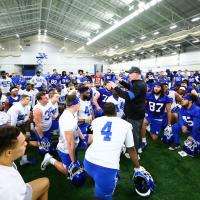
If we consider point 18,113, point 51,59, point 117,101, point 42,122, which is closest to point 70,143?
point 42,122

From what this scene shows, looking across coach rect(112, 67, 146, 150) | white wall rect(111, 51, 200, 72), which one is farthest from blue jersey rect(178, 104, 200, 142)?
white wall rect(111, 51, 200, 72)

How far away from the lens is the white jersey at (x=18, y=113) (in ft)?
16.6

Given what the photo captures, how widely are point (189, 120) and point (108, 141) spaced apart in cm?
355

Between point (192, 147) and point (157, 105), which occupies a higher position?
point (157, 105)

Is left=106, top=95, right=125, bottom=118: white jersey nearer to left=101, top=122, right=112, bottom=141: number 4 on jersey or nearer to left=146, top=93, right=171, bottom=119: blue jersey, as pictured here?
left=146, top=93, right=171, bottom=119: blue jersey

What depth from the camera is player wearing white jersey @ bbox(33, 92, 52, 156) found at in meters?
4.86

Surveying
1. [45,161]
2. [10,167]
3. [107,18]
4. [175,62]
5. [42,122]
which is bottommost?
[45,161]

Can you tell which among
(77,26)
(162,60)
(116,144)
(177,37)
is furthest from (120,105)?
(77,26)

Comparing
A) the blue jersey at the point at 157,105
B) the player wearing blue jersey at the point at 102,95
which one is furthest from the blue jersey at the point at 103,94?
the blue jersey at the point at 157,105

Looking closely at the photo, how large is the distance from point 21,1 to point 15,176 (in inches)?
709

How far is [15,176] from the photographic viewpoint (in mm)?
1850

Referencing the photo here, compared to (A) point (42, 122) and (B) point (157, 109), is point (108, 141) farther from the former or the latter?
(B) point (157, 109)

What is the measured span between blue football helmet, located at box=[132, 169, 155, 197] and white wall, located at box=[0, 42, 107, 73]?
91.9 ft

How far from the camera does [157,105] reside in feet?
19.8
